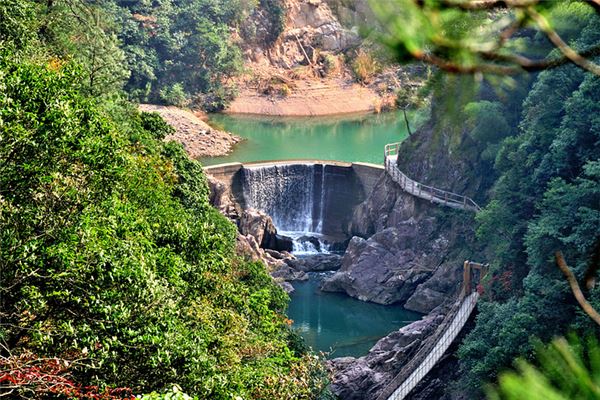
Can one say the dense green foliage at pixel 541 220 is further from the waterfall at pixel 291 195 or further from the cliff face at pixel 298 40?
the cliff face at pixel 298 40

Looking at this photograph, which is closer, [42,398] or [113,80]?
[42,398]

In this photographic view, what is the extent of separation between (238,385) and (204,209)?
841 centimetres

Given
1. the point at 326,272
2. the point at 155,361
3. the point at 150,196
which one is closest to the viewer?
the point at 155,361

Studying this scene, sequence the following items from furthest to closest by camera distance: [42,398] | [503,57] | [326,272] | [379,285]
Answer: [326,272]
[379,285]
[42,398]
[503,57]

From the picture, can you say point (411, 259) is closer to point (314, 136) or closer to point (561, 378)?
point (314, 136)

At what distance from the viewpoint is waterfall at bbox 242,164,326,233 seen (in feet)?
95.3

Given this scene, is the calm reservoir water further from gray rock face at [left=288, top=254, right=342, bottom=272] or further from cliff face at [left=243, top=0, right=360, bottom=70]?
cliff face at [left=243, top=0, right=360, bottom=70]

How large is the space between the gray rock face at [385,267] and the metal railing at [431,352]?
3.73 m

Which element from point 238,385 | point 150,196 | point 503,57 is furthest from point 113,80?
point 503,57

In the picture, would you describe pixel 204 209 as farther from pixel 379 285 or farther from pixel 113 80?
pixel 379 285

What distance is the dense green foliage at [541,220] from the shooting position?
14711mm

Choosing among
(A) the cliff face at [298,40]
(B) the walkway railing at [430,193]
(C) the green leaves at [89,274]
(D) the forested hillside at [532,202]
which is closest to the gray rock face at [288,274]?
(B) the walkway railing at [430,193]

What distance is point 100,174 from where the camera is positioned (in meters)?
10.4

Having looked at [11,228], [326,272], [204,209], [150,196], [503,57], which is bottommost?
[326,272]
